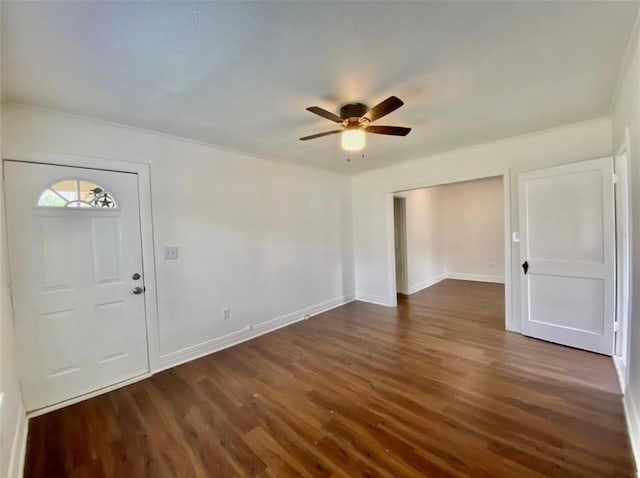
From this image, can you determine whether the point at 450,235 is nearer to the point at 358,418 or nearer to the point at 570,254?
the point at 570,254

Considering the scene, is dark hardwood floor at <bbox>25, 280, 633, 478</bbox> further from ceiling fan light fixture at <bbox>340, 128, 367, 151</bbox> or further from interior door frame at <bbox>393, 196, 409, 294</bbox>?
interior door frame at <bbox>393, 196, 409, 294</bbox>

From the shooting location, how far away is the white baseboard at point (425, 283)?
18.9ft

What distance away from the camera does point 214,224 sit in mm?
3258

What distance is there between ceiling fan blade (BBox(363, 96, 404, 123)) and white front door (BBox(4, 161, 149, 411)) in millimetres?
2282

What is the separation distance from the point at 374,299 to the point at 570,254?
2.82 meters

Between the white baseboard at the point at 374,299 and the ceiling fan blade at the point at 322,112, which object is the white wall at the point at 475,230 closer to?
the white baseboard at the point at 374,299

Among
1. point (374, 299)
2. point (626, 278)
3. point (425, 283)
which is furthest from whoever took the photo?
point (425, 283)

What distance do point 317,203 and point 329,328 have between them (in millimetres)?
1977

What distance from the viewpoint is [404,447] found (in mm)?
1727

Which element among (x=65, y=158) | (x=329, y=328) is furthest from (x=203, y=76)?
(x=329, y=328)

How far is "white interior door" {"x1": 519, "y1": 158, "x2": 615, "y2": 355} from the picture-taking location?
2.74 metres

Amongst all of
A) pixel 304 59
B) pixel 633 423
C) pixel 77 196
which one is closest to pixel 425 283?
pixel 633 423

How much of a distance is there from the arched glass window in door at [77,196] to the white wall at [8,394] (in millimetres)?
275

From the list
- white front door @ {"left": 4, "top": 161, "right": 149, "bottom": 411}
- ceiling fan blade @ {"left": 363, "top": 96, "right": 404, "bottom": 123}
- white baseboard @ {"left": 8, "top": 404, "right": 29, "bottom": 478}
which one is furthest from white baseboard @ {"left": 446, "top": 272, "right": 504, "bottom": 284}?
white baseboard @ {"left": 8, "top": 404, "right": 29, "bottom": 478}
